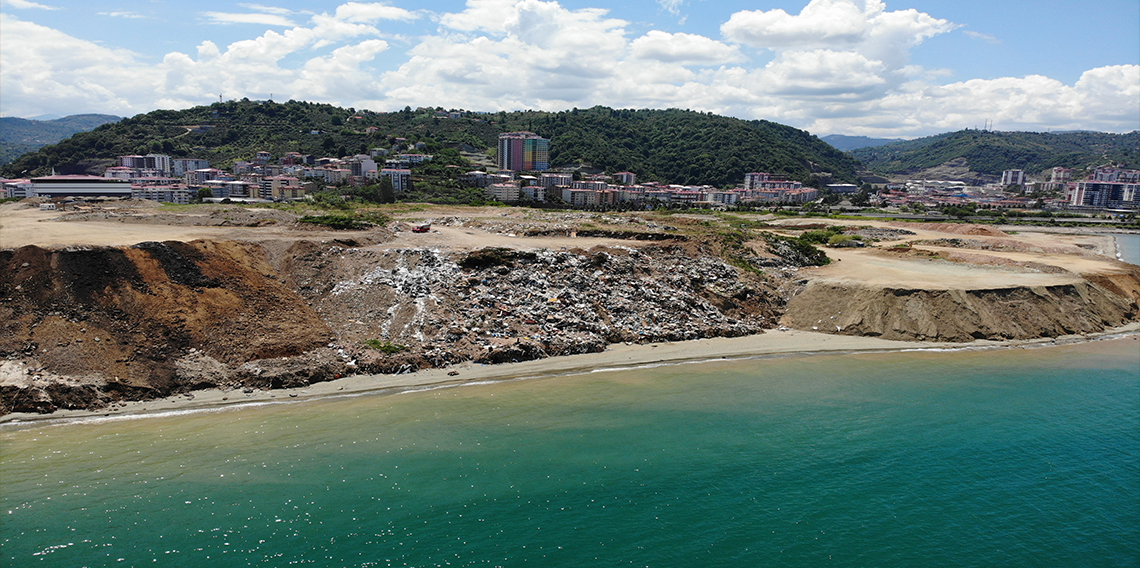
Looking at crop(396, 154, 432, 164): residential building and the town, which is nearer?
the town

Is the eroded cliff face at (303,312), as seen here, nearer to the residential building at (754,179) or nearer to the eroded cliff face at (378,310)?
the eroded cliff face at (378,310)

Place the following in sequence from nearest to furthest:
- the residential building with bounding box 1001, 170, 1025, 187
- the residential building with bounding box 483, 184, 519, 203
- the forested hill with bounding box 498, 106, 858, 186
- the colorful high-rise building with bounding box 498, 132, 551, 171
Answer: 1. the residential building with bounding box 483, 184, 519, 203
2. the colorful high-rise building with bounding box 498, 132, 551, 171
3. the forested hill with bounding box 498, 106, 858, 186
4. the residential building with bounding box 1001, 170, 1025, 187

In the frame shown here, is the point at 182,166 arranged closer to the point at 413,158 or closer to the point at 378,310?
the point at 413,158

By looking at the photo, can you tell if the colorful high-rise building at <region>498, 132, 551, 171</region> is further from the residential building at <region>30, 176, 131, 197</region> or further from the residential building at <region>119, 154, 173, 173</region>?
the residential building at <region>30, 176, 131, 197</region>

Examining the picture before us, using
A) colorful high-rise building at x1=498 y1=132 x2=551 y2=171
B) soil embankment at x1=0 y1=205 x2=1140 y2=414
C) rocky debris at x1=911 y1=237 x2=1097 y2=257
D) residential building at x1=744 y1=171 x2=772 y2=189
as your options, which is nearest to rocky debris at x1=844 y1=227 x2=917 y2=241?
rocky debris at x1=911 y1=237 x2=1097 y2=257

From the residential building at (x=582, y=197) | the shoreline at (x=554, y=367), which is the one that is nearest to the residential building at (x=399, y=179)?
the residential building at (x=582, y=197)

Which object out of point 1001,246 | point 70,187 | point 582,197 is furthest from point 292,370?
point 582,197
